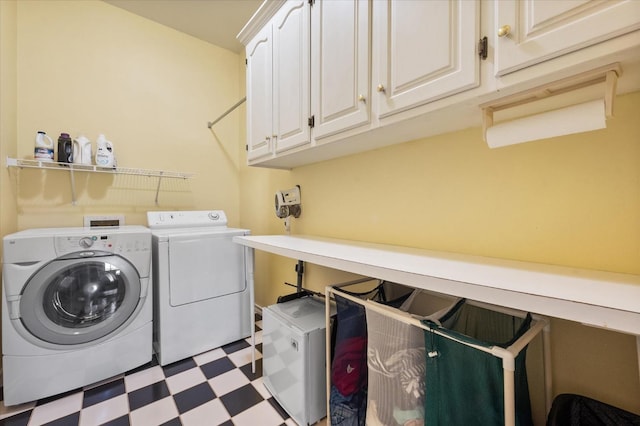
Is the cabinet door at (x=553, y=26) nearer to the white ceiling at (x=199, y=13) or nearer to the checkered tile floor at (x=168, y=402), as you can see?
the checkered tile floor at (x=168, y=402)

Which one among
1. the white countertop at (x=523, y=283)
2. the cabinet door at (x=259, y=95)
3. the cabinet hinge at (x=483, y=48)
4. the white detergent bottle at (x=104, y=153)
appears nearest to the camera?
the white countertop at (x=523, y=283)

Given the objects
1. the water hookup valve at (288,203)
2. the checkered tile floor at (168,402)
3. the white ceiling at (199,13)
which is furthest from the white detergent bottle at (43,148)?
the water hookup valve at (288,203)

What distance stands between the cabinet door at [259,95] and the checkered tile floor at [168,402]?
1.55m

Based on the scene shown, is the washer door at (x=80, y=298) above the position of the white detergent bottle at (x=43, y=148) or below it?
below

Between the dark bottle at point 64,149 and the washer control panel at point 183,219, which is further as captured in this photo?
the washer control panel at point 183,219

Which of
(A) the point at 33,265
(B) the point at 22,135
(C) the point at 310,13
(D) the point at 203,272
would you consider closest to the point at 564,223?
(C) the point at 310,13

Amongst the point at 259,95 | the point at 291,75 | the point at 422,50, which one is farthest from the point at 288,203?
the point at 422,50

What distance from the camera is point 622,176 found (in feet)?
2.85

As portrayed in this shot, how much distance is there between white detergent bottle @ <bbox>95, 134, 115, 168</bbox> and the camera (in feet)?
6.87

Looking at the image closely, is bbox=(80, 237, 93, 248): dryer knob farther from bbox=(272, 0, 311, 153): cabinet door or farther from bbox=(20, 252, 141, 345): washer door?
bbox=(272, 0, 311, 153): cabinet door

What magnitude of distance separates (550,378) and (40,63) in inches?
145

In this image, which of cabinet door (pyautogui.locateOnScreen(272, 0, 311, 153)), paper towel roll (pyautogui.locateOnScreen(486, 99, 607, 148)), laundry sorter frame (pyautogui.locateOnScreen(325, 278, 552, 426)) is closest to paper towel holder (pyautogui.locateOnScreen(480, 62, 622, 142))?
paper towel roll (pyautogui.locateOnScreen(486, 99, 607, 148))

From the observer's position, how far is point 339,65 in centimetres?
131

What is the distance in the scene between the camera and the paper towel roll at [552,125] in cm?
72
